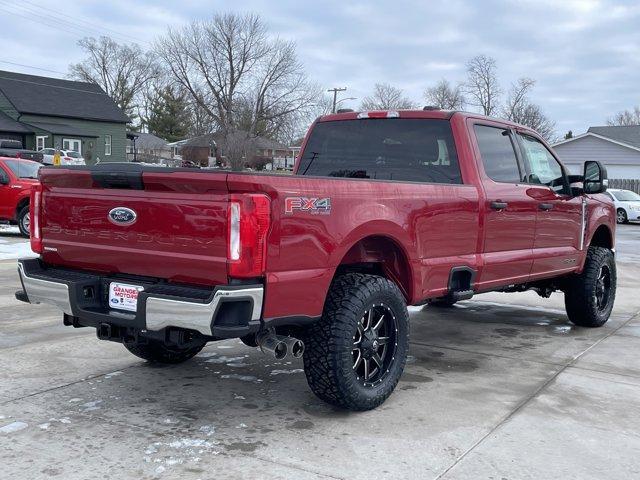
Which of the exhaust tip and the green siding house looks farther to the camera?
the green siding house

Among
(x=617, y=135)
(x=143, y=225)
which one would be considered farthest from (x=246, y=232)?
(x=617, y=135)

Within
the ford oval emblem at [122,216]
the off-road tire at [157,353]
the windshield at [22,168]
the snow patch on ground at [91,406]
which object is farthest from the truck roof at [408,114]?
the windshield at [22,168]

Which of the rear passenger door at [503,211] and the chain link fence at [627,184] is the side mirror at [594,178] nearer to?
the rear passenger door at [503,211]

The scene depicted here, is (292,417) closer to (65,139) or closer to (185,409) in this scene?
(185,409)

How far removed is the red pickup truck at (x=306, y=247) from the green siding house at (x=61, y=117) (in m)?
41.0

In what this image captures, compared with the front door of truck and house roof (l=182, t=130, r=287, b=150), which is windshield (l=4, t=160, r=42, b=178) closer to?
the front door of truck


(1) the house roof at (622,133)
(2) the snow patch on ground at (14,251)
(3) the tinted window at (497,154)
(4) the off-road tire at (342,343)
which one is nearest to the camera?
(4) the off-road tire at (342,343)

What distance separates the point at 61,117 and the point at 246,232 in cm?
4756

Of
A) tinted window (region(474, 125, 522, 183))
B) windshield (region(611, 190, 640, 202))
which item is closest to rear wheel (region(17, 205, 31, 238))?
tinted window (region(474, 125, 522, 183))

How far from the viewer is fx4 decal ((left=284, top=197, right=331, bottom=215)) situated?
12.1 ft

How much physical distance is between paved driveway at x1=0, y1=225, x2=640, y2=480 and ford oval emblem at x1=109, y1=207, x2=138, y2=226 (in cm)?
118

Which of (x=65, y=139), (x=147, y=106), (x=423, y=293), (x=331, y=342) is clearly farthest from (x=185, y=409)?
(x=147, y=106)

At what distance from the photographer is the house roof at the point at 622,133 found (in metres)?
40.8

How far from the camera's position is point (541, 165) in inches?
255
